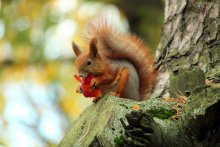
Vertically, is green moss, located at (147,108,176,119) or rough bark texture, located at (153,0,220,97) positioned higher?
rough bark texture, located at (153,0,220,97)

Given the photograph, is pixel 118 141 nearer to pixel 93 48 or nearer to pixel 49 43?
pixel 93 48

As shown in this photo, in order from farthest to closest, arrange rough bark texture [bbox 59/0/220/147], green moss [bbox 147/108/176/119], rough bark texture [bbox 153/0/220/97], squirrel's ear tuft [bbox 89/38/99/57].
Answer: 1. rough bark texture [bbox 153/0/220/97]
2. squirrel's ear tuft [bbox 89/38/99/57]
3. green moss [bbox 147/108/176/119]
4. rough bark texture [bbox 59/0/220/147]

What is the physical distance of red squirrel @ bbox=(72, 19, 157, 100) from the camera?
2.92m

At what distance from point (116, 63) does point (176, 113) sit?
1.96 ft

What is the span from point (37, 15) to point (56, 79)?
0.82 meters

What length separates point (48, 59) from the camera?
6758 millimetres

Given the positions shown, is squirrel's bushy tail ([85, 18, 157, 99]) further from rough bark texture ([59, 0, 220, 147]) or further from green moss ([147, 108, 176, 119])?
green moss ([147, 108, 176, 119])

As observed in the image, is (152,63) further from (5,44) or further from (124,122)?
(5,44)

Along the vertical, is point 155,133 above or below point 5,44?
below

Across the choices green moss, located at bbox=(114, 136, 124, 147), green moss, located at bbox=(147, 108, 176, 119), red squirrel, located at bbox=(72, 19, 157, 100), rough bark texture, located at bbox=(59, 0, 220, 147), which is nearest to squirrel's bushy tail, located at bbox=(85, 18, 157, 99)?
red squirrel, located at bbox=(72, 19, 157, 100)

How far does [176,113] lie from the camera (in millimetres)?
2479

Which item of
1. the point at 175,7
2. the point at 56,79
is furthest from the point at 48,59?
the point at 175,7

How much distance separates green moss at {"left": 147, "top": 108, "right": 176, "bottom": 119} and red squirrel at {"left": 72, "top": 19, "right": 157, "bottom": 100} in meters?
0.42

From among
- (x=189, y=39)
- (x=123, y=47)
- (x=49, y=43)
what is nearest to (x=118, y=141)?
(x=123, y=47)
